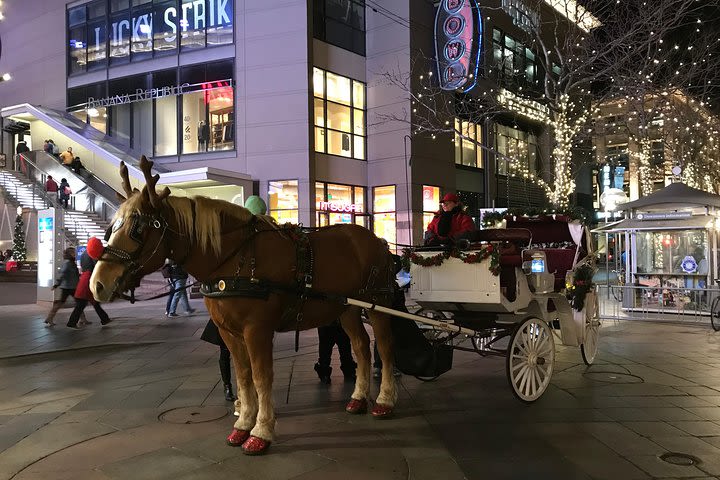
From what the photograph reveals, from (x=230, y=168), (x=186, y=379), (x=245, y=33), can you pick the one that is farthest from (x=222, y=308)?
(x=245, y=33)

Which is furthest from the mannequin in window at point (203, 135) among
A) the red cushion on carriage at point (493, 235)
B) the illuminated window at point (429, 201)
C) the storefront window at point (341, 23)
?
the red cushion on carriage at point (493, 235)

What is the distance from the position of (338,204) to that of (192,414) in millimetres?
19428

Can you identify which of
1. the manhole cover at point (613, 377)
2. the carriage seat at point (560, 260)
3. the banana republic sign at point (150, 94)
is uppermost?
the banana republic sign at point (150, 94)

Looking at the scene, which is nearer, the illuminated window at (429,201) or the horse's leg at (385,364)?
the horse's leg at (385,364)

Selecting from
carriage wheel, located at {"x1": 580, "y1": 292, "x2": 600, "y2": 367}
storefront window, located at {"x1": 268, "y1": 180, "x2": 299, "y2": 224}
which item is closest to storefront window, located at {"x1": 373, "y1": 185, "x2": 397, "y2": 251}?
storefront window, located at {"x1": 268, "y1": 180, "x2": 299, "y2": 224}

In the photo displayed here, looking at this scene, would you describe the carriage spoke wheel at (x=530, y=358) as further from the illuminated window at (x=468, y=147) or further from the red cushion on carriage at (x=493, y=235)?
the illuminated window at (x=468, y=147)

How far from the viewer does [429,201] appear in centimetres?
2641

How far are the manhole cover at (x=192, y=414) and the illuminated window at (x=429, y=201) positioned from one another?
2070 centimetres

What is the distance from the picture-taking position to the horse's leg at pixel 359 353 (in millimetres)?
5557

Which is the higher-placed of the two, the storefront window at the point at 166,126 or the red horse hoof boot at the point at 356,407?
the storefront window at the point at 166,126

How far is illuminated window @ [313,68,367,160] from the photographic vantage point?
24203 mm

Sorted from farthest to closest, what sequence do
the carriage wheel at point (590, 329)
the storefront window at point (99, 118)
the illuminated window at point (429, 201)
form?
the storefront window at point (99, 118)
the illuminated window at point (429, 201)
the carriage wheel at point (590, 329)

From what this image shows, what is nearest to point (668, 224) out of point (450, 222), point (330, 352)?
point (450, 222)

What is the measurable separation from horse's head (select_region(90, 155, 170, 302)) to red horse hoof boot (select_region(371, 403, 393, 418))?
262 cm
